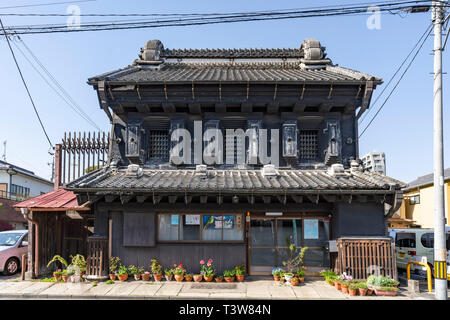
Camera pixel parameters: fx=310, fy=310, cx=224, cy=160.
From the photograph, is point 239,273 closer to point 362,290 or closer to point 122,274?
point 362,290

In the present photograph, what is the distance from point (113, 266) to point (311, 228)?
7620mm

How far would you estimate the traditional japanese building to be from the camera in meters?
11.2

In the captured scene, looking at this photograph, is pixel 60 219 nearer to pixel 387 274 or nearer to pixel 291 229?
pixel 291 229

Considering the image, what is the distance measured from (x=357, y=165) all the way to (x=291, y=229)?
147 inches

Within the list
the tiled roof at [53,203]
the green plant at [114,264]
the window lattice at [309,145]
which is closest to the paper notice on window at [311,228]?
the window lattice at [309,145]

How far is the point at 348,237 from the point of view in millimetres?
10969

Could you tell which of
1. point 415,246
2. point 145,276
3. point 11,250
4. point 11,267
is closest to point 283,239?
point 145,276

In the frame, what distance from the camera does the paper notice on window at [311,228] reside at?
1211cm

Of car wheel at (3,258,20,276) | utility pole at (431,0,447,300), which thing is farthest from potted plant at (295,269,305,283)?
car wheel at (3,258,20,276)

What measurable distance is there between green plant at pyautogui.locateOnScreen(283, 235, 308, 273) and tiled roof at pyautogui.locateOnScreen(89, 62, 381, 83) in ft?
20.9

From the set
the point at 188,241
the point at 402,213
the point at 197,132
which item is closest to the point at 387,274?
the point at 188,241

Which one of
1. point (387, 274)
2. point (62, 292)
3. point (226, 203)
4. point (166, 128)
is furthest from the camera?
point (166, 128)

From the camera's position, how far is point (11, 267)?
13.2 m

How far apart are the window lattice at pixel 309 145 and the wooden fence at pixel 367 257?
4.01 m
